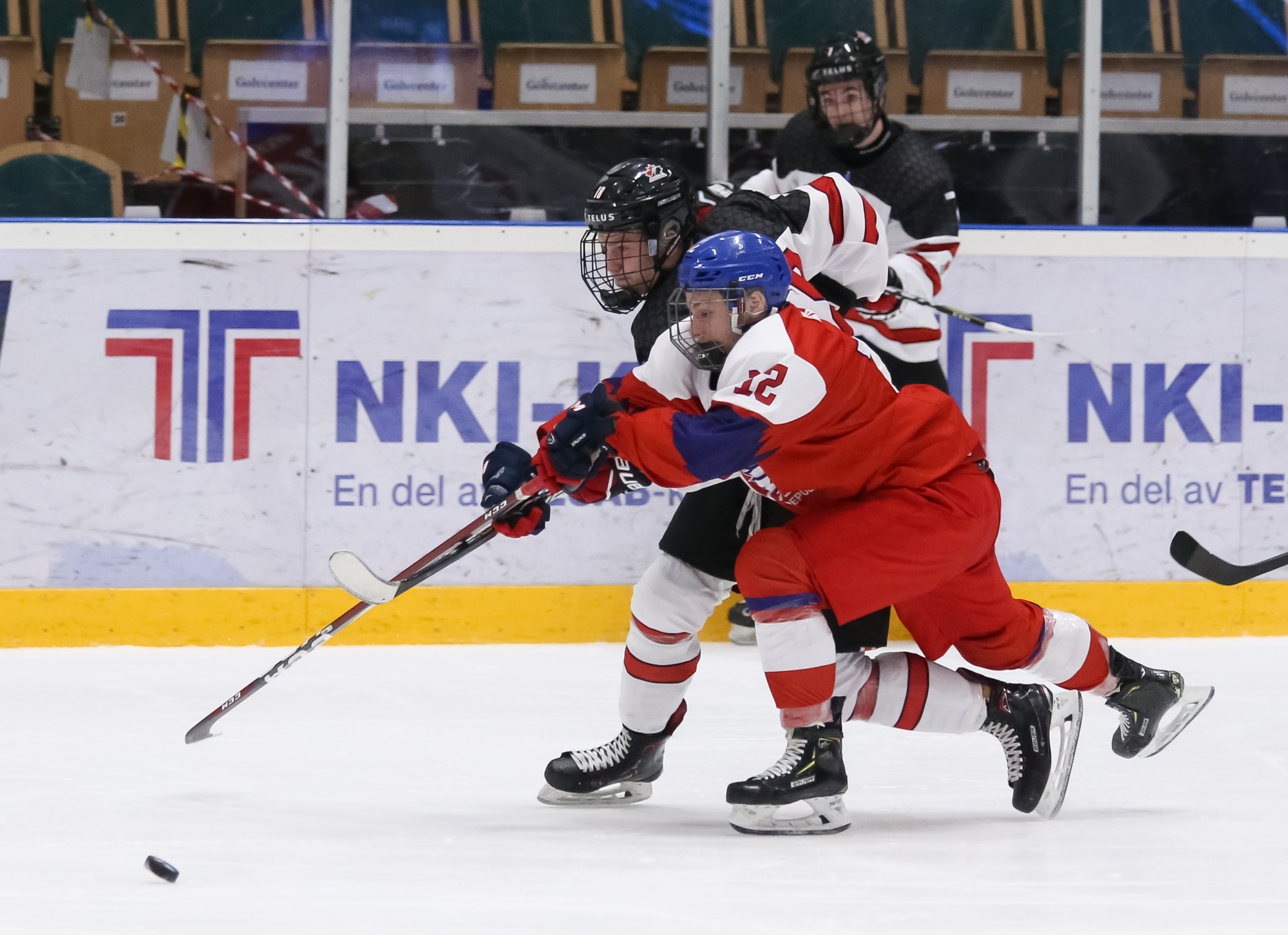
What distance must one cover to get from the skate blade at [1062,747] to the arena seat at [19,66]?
9.93ft

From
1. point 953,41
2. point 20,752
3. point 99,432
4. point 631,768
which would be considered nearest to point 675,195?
point 631,768

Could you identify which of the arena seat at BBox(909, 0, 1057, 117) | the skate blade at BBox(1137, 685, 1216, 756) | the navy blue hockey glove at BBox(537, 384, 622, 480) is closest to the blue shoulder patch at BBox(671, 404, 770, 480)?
the navy blue hockey glove at BBox(537, 384, 622, 480)

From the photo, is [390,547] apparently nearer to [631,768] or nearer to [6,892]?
[631,768]

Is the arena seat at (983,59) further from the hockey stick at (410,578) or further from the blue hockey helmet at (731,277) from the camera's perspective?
the hockey stick at (410,578)

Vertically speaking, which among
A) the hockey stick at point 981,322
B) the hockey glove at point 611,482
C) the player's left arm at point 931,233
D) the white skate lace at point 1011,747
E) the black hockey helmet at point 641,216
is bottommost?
the white skate lace at point 1011,747

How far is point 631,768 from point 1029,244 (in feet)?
6.88

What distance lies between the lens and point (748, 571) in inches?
74.5

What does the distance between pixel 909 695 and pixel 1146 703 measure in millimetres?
394

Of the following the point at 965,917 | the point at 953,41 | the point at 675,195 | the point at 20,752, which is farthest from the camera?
the point at 953,41

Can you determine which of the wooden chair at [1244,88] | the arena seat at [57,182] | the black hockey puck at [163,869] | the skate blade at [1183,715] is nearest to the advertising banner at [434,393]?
the arena seat at [57,182]

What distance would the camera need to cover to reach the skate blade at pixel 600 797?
81.6 inches

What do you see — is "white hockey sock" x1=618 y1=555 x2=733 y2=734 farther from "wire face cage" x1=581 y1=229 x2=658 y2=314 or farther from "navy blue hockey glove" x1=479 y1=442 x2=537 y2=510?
"wire face cage" x1=581 y1=229 x2=658 y2=314

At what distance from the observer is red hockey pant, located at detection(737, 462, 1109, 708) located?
1.87 metres

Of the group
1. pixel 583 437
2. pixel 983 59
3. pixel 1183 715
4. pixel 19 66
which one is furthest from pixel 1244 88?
pixel 19 66
